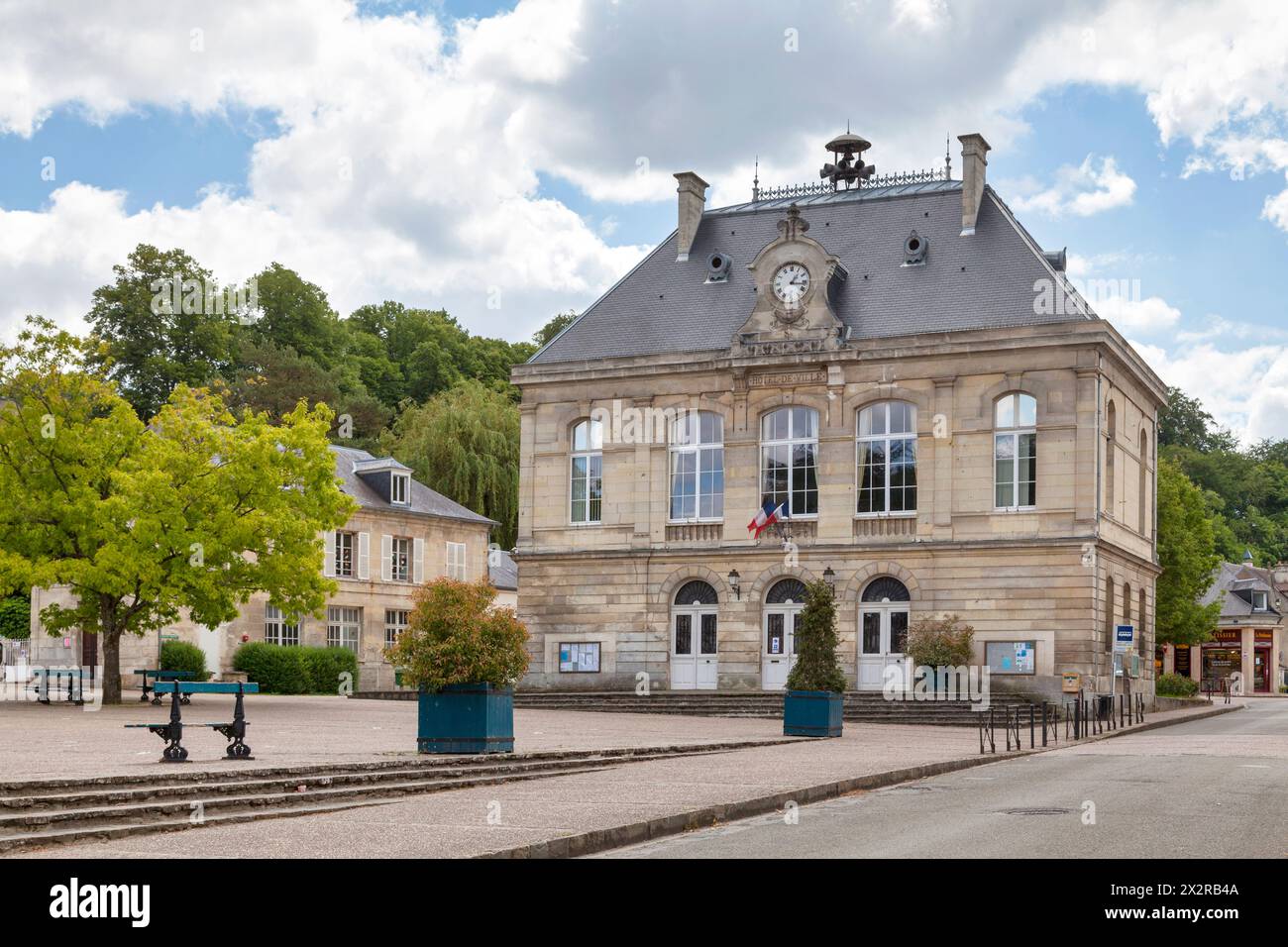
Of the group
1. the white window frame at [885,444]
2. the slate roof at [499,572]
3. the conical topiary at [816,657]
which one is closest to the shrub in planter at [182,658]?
the slate roof at [499,572]

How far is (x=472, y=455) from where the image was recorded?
6222cm

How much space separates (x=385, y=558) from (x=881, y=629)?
19141mm

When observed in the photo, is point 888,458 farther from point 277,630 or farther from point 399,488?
point 277,630

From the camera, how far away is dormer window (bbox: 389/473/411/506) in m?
54.6

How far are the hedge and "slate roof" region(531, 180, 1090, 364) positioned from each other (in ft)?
37.7

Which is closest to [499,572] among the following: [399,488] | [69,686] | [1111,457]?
[399,488]

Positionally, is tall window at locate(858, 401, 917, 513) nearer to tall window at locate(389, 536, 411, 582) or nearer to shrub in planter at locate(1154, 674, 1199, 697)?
shrub in planter at locate(1154, 674, 1199, 697)

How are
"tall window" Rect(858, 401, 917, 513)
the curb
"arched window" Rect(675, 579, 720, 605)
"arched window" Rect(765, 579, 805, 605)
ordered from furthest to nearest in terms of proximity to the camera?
"arched window" Rect(675, 579, 720, 605) < "arched window" Rect(765, 579, 805, 605) < "tall window" Rect(858, 401, 917, 513) < the curb

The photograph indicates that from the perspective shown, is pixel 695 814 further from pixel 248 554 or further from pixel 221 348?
pixel 221 348

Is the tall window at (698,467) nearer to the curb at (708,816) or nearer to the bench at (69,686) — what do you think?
the bench at (69,686)

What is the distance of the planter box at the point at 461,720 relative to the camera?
1991 cm

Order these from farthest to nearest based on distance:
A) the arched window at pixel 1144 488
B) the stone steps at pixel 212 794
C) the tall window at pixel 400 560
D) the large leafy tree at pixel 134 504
→ the tall window at pixel 400 560, the arched window at pixel 1144 488, the large leafy tree at pixel 134 504, the stone steps at pixel 212 794

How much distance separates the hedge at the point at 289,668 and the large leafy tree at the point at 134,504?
11.5 metres

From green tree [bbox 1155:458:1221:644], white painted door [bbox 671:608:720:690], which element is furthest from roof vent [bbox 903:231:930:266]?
green tree [bbox 1155:458:1221:644]
